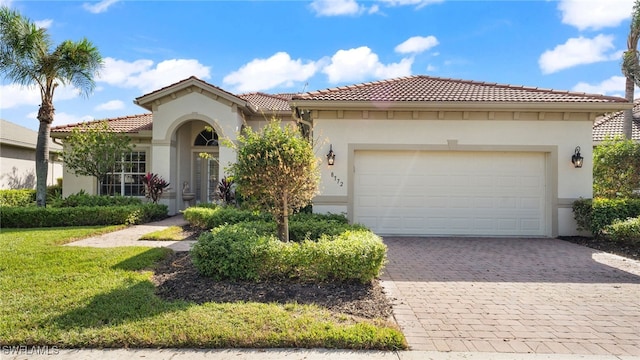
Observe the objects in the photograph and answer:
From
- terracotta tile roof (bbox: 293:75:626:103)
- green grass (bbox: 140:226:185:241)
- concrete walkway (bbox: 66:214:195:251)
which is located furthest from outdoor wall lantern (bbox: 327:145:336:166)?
green grass (bbox: 140:226:185:241)

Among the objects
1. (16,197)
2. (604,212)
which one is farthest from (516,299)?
(16,197)

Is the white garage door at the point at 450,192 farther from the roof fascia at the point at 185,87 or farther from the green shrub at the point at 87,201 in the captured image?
the green shrub at the point at 87,201

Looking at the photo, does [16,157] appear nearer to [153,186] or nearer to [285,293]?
[153,186]

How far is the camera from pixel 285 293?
14.6 ft

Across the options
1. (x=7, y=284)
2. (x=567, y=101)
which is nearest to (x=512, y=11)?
(x=567, y=101)

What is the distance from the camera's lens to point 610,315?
4.02 meters

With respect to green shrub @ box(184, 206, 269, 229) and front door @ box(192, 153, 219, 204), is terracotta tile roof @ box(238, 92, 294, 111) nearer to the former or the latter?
front door @ box(192, 153, 219, 204)

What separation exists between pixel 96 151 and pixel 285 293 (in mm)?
11615

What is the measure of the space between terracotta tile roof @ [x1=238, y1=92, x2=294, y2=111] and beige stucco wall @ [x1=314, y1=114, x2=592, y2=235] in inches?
212

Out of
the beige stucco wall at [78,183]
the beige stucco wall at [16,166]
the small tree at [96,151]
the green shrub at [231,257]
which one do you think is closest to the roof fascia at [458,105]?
the green shrub at [231,257]

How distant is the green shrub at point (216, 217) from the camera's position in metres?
8.77

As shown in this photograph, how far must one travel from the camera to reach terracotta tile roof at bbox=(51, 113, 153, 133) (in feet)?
45.9

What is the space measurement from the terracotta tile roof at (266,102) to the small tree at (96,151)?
5236 mm

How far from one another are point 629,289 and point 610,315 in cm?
153
